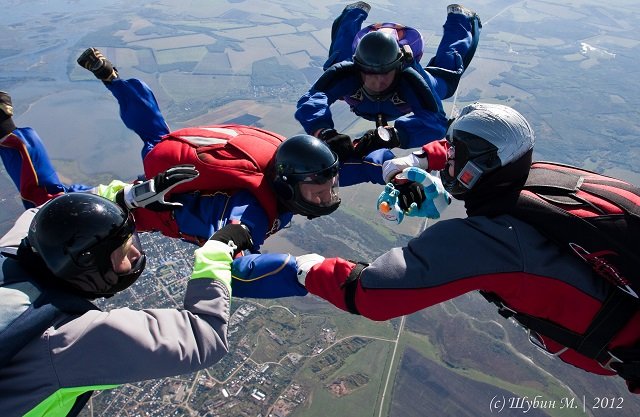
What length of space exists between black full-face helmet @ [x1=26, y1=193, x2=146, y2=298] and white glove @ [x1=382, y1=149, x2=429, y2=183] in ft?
7.48

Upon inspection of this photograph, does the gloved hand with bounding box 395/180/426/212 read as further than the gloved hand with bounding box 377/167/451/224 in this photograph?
Yes

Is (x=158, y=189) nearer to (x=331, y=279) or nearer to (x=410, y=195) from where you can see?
(x=331, y=279)

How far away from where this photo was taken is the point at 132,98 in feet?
15.6

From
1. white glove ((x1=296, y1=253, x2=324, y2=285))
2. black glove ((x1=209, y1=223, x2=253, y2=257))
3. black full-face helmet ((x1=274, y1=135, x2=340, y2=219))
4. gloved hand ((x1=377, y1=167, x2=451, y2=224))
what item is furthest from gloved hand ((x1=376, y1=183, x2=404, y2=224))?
black glove ((x1=209, y1=223, x2=253, y2=257))

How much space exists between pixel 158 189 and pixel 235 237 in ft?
3.01

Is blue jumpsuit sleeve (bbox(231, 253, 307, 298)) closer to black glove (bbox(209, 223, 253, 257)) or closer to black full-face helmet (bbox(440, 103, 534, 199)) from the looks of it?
black glove (bbox(209, 223, 253, 257))

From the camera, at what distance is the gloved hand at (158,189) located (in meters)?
3.36

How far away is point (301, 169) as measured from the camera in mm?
3447

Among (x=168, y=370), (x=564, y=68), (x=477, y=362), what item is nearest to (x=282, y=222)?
(x=168, y=370)

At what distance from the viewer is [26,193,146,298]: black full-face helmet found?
82.9 inches

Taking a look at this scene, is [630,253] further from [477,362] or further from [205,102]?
[205,102]

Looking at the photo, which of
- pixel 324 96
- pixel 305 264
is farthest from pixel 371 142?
pixel 305 264

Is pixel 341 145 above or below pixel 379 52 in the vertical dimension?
below

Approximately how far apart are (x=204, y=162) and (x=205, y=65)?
5565 centimetres
